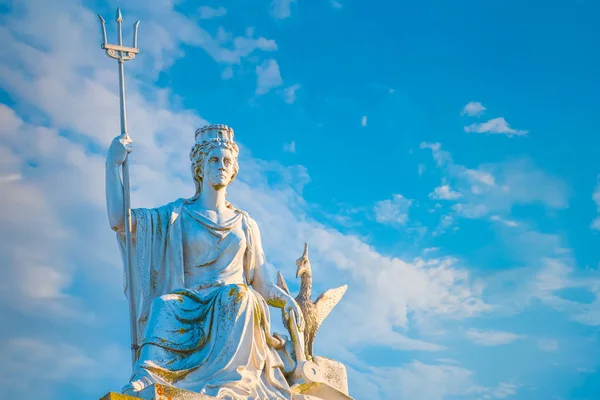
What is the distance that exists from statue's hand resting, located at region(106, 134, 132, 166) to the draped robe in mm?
625

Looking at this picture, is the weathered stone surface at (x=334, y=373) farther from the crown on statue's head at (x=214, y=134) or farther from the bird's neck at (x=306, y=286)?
the crown on statue's head at (x=214, y=134)

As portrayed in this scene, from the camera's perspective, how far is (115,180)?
38.8ft

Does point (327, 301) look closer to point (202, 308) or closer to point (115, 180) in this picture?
point (202, 308)

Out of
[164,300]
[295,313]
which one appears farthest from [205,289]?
[295,313]

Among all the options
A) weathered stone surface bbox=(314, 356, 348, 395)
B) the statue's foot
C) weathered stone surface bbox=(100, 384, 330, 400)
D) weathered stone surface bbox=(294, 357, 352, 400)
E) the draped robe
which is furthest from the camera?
weathered stone surface bbox=(314, 356, 348, 395)

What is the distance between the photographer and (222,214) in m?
12.4

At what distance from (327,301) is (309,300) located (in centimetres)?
24

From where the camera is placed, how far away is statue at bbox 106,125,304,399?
10.6 metres

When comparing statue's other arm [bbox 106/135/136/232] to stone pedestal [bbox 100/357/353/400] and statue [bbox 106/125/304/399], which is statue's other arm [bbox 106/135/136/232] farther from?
stone pedestal [bbox 100/357/353/400]

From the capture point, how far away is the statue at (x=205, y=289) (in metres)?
10.6

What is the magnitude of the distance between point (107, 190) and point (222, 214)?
4.56 ft

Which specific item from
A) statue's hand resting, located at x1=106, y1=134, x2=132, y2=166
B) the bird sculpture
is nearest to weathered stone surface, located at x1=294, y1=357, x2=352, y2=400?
the bird sculpture

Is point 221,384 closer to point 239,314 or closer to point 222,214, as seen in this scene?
point 239,314

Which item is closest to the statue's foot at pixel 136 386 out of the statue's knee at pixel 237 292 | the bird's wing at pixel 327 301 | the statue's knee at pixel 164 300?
the statue's knee at pixel 164 300
